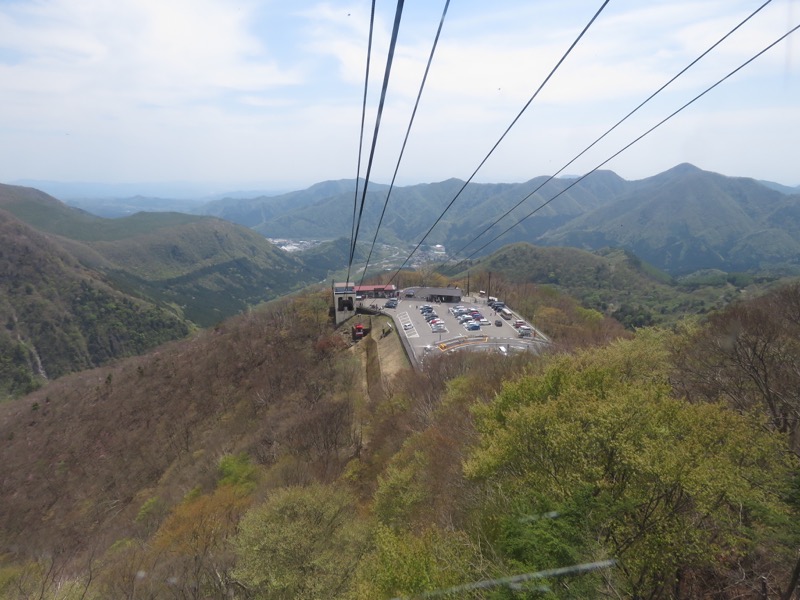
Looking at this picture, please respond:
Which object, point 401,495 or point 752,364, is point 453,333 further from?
point 401,495

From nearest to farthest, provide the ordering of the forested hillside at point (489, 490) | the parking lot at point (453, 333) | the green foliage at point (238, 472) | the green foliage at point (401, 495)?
1. the forested hillside at point (489, 490)
2. the green foliage at point (401, 495)
3. the green foliage at point (238, 472)
4. the parking lot at point (453, 333)

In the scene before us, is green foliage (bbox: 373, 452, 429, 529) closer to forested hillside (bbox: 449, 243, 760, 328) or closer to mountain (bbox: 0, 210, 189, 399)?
forested hillside (bbox: 449, 243, 760, 328)

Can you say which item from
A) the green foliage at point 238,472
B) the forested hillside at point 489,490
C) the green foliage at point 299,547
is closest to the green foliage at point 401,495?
the forested hillside at point 489,490

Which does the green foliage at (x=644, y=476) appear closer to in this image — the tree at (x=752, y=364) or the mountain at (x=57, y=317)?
the tree at (x=752, y=364)

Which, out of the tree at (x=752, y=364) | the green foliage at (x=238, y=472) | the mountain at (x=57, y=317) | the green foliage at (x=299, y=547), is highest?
the tree at (x=752, y=364)

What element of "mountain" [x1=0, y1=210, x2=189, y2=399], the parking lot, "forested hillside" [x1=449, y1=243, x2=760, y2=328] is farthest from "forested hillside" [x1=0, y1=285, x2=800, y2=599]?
"mountain" [x1=0, y1=210, x2=189, y2=399]

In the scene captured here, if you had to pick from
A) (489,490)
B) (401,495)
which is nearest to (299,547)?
(401,495)
